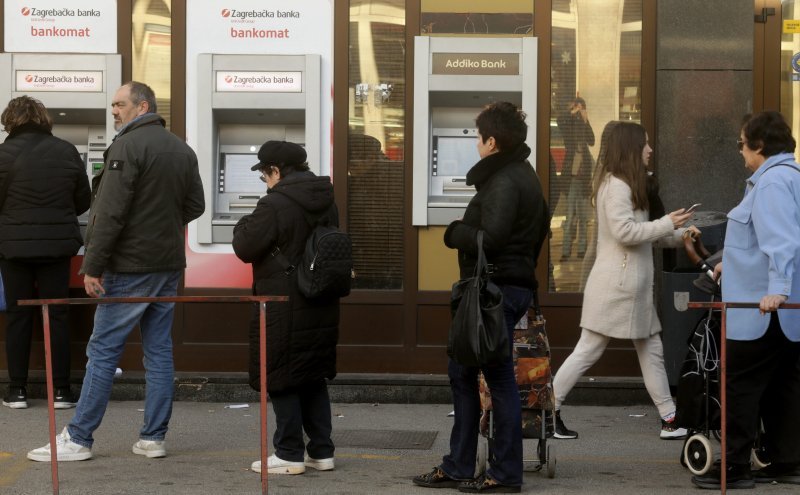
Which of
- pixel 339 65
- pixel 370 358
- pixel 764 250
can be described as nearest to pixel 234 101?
pixel 339 65

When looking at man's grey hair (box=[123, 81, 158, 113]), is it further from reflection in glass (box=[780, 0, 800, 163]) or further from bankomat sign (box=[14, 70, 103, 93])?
reflection in glass (box=[780, 0, 800, 163])

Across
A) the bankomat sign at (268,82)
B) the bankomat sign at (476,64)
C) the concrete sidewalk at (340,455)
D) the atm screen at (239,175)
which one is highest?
the bankomat sign at (476,64)

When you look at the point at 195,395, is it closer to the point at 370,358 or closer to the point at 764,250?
the point at 370,358

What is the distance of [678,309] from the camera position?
7754mm

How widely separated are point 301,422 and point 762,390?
213cm

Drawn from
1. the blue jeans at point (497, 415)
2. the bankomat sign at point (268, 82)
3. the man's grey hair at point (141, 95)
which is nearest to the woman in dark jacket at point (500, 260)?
the blue jeans at point (497, 415)

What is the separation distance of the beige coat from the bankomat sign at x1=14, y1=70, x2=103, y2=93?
11.8ft

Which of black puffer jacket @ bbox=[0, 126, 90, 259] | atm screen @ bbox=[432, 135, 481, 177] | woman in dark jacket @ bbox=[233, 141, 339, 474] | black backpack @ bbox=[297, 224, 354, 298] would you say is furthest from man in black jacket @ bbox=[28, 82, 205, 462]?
atm screen @ bbox=[432, 135, 481, 177]

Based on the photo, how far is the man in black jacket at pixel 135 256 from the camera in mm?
6258

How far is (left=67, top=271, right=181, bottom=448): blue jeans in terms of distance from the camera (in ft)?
20.7

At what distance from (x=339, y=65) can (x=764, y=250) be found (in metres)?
3.78

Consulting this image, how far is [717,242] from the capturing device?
7496 millimetres

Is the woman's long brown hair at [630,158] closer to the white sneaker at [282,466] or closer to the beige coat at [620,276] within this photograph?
the beige coat at [620,276]

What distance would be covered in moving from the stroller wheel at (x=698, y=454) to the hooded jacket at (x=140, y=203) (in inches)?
105
